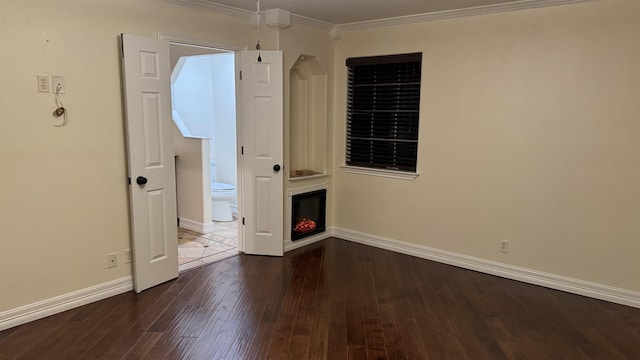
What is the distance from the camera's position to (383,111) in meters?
4.62

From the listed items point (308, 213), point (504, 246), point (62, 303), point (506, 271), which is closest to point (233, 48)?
point (308, 213)

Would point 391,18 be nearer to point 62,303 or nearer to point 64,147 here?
point 64,147

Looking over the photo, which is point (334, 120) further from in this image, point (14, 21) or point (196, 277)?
point (14, 21)

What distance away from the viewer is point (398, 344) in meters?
2.74

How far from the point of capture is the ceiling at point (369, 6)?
12.0 ft

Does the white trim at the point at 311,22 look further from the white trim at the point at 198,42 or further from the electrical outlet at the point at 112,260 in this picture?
the electrical outlet at the point at 112,260

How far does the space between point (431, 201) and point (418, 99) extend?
3.59 feet

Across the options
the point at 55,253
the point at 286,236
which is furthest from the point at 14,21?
the point at 286,236

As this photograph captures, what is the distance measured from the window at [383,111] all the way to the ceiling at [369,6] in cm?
49

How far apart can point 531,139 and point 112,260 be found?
3.76 m

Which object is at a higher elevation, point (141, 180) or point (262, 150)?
point (262, 150)

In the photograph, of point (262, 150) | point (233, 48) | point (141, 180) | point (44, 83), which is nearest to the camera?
point (44, 83)

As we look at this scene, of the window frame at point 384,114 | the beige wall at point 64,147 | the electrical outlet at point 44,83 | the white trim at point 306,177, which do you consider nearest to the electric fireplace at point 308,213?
the white trim at point 306,177

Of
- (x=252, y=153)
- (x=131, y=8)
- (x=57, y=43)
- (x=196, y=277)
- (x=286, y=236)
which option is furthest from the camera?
(x=286, y=236)
